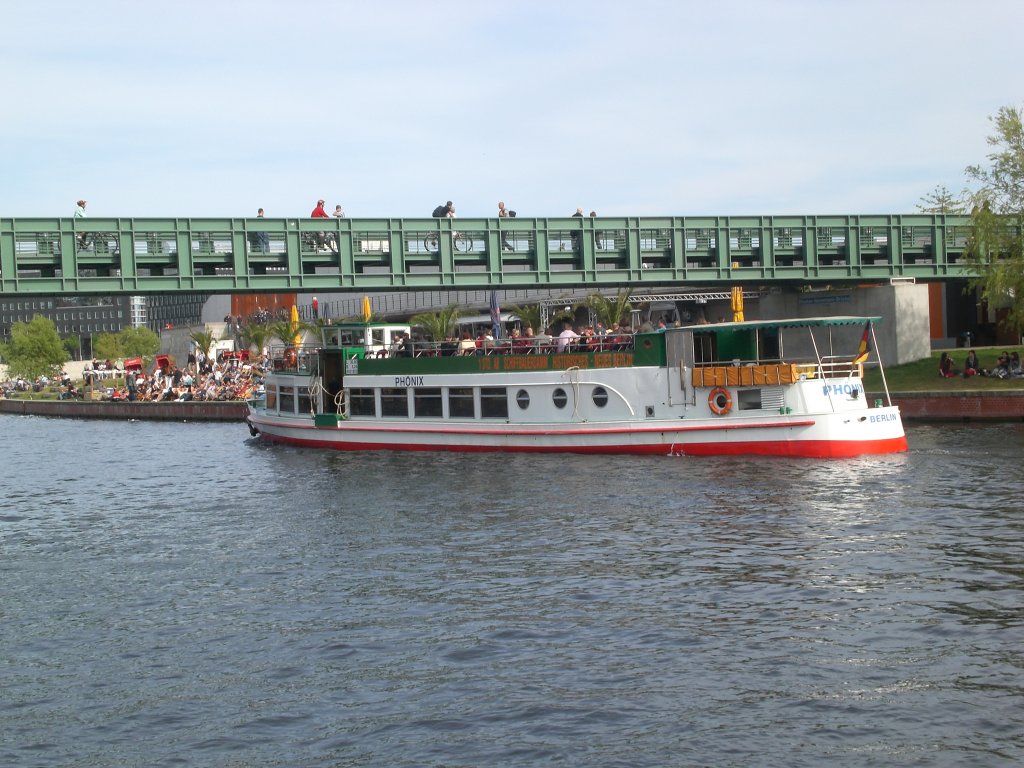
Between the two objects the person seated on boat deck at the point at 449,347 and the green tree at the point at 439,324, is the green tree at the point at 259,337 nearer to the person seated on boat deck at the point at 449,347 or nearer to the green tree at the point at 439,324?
the green tree at the point at 439,324

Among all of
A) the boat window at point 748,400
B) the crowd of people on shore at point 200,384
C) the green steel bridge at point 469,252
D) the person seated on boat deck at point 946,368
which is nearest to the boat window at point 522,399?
the boat window at point 748,400

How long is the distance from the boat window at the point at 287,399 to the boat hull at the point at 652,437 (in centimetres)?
A: 189

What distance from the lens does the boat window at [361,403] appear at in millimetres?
48875

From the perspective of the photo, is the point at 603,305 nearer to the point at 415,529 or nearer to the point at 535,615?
the point at 415,529

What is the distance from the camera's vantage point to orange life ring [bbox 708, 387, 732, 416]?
132 ft

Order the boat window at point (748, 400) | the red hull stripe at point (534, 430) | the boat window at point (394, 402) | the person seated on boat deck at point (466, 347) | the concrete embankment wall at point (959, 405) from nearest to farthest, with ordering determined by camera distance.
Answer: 1. the red hull stripe at point (534, 430)
2. the boat window at point (748, 400)
3. the person seated on boat deck at point (466, 347)
4. the boat window at point (394, 402)
5. the concrete embankment wall at point (959, 405)

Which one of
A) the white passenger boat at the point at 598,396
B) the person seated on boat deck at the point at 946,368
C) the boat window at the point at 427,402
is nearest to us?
the white passenger boat at the point at 598,396

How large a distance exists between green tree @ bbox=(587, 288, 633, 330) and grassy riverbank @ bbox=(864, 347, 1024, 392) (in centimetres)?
1435

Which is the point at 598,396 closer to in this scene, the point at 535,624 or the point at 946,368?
the point at 946,368

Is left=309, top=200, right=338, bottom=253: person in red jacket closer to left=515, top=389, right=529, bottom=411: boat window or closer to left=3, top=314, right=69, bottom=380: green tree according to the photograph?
left=515, top=389, right=529, bottom=411: boat window

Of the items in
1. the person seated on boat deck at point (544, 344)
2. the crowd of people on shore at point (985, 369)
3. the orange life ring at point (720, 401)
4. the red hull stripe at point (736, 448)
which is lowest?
the red hull stripe at point (736, 448)

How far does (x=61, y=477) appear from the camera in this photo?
45.4 m

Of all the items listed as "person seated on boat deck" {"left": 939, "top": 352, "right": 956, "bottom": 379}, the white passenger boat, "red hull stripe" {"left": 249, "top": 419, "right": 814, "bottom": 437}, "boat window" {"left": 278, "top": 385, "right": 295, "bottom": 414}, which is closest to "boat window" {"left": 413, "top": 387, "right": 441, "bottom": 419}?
the white passenger boat

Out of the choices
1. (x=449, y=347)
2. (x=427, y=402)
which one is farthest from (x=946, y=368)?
(x=427, y=402)
